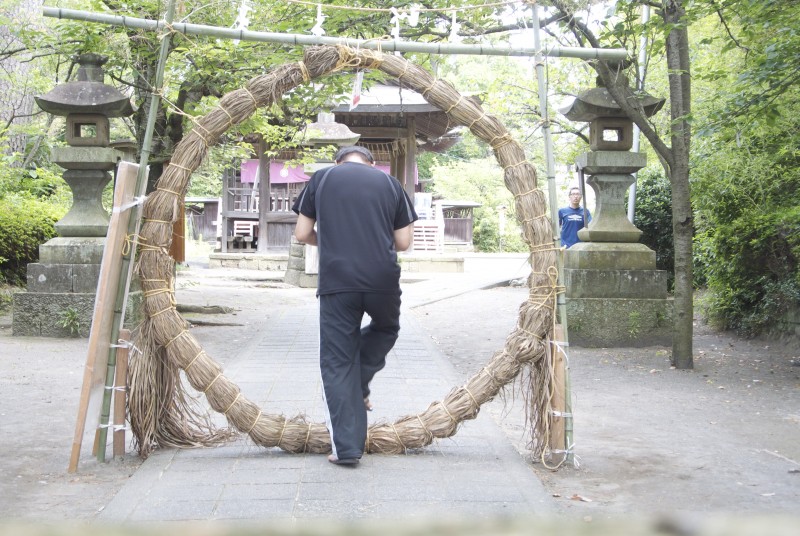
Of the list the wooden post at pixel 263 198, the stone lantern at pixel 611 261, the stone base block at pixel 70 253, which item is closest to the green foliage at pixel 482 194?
the wooden post at pixel 263 198

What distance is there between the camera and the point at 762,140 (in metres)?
9.91

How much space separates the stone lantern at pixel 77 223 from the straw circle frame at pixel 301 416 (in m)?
5.67

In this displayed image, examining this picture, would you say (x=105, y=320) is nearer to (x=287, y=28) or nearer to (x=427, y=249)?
(x=287, y=28)

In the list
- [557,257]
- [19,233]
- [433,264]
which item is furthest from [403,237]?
[433,264]

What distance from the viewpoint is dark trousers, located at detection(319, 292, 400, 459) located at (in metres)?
4.92

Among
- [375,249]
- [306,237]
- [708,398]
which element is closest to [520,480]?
[375,249]

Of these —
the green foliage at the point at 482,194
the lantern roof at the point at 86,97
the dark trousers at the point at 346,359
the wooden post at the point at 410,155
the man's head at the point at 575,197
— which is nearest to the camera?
the dark trousers at the point at 346,359

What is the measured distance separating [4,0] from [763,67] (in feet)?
40.6

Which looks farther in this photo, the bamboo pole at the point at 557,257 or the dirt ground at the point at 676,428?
the bamboo pole at the point at 557,257

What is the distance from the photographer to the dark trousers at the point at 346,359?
16.1ft

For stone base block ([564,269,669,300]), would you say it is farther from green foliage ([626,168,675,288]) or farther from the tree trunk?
green foliage ([626,168,675,288])

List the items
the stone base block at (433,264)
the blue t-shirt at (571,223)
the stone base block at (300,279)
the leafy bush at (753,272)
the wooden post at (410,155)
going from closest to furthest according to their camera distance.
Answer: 1. the leafy bush at (753,272)
2. the blue t-shirt at (571,223)
3. the stone base block at (300,279)
4. the stone base block at (433,264)
5. the wooden post at (410,155)

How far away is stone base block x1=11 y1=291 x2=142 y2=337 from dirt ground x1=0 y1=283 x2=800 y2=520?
29 centimetres

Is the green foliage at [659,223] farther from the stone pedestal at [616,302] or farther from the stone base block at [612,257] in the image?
the stone pedestal at [616,302]
